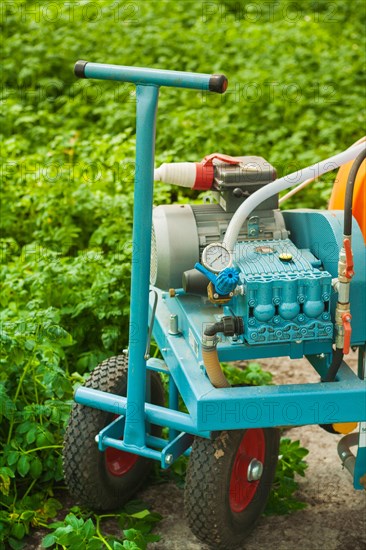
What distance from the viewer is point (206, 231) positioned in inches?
118

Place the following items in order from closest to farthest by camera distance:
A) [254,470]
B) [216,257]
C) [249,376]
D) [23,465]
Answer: [216,257] < [254,470] < [23,465] < [249,376]

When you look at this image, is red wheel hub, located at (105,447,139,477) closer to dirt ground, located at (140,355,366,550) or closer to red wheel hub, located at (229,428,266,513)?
dirt ground, located at (140,355,366,550)

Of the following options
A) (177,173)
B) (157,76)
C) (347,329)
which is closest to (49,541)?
(347,329)

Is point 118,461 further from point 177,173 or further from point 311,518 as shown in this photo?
point 177,173

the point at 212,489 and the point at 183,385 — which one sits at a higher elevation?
the point at 183,385

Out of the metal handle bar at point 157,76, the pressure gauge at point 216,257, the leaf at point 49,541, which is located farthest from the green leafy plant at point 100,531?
the metal handle bar at point 157,76

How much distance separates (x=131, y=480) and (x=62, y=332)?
1.91 feet

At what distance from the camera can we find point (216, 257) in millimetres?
2730

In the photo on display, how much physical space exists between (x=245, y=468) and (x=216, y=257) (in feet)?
2.41

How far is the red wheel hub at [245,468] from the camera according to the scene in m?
2.97

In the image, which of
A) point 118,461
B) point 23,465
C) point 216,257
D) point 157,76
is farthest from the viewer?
point 118,461

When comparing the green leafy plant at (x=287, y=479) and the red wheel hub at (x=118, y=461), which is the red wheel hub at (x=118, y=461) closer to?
the red wheel hub at (x=118, y=461)

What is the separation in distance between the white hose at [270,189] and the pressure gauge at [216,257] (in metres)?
0.03

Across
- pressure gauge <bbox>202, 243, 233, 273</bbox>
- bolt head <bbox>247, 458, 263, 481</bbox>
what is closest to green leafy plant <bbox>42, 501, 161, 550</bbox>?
bolt head <bbox>247, 458, 263, 481</bbox>
